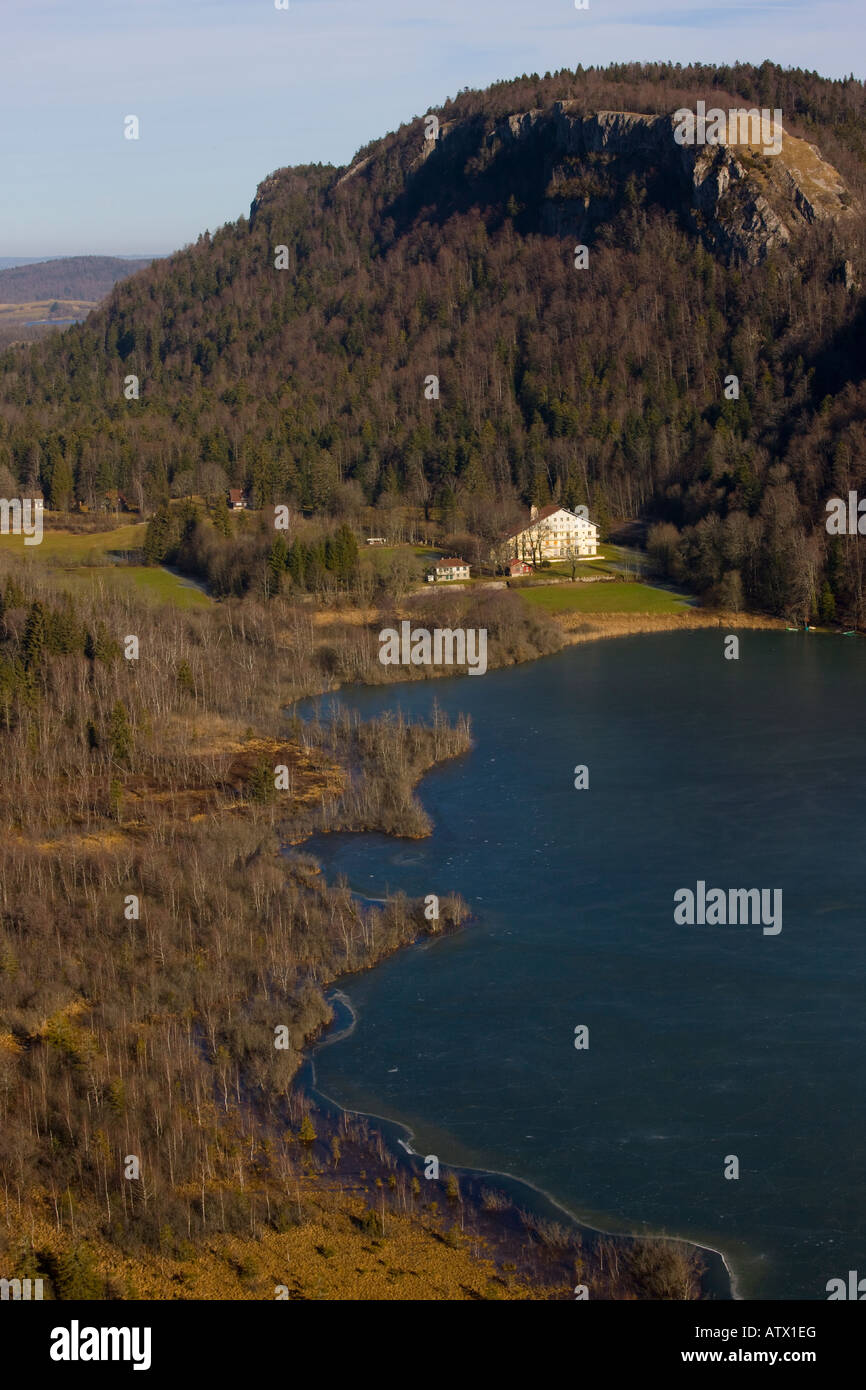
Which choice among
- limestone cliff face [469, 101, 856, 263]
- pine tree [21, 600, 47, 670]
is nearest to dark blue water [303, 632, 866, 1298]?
pine tree [21, 600, 47, 670]

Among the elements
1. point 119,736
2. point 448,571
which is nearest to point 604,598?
point 448,571

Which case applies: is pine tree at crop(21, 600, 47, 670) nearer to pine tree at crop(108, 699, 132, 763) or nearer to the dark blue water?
pine tree at crop(108, 699, 132, 763)

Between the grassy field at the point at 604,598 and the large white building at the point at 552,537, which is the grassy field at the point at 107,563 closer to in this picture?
the grassy field at the point at 604,598

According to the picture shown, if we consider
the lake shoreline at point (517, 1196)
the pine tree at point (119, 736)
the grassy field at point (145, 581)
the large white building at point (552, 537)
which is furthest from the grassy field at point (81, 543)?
the lake shoreline at point (517, 1196)

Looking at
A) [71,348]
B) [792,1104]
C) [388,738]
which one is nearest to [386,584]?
[388,738]

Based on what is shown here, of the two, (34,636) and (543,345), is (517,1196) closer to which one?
(34,636)
